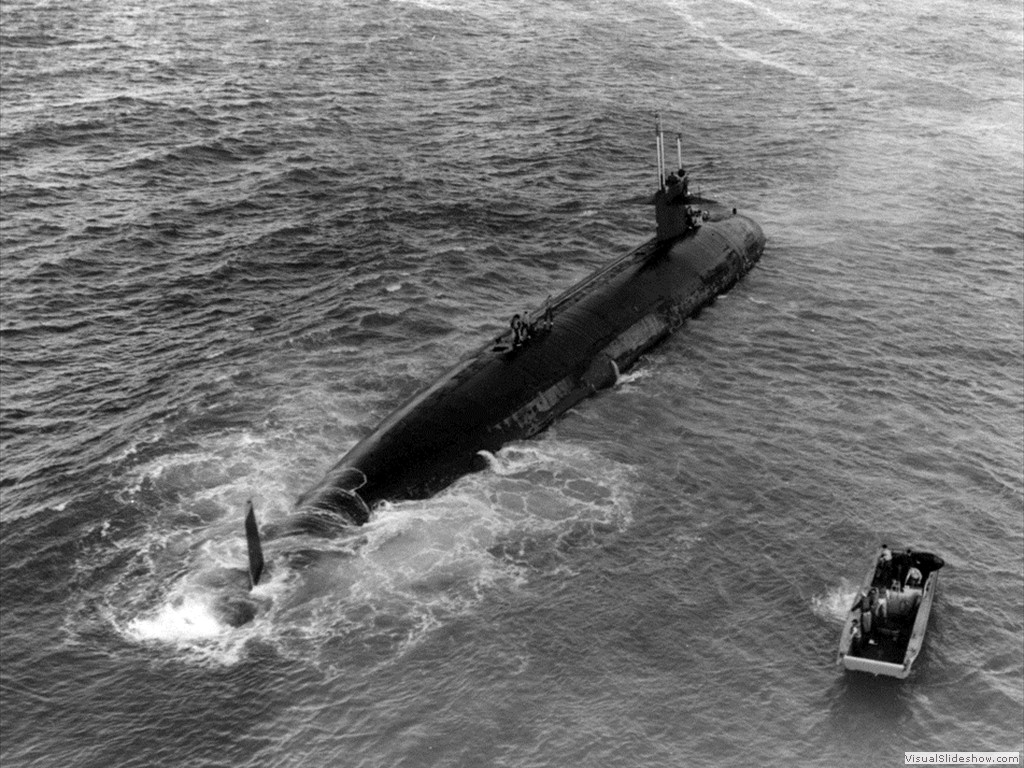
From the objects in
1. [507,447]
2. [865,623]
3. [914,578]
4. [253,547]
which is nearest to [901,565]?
[914,578]

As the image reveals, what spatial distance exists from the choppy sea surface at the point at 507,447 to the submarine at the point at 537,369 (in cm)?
142

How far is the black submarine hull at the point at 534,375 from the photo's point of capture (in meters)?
→ 50.8

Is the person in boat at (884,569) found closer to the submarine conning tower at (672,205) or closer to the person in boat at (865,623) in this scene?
the person in boat at (865,623)

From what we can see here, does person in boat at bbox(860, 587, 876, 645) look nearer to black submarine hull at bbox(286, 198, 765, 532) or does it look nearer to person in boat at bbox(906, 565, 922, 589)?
person in boat at bbox(906, 565, 922, 589)

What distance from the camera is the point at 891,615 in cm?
4441

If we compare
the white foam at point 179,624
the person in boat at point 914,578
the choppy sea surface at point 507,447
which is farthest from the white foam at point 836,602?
the white foam at point 179,624

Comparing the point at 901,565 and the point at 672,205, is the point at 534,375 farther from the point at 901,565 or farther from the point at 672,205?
the point at 672,205

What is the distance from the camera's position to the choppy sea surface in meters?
41.6

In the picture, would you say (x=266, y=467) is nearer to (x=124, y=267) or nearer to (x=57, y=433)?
(x=57, y=433)

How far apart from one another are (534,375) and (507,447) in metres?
4.32

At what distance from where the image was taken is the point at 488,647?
43.6m

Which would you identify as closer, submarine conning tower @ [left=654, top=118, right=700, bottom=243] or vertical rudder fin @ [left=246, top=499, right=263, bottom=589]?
vertical rudder fin @ [left=246, top=499, right=263, bottom=589]

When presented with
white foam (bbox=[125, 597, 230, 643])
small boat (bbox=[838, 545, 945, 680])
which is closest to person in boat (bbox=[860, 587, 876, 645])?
small boat (bbox=[838, 545, 945, 680])

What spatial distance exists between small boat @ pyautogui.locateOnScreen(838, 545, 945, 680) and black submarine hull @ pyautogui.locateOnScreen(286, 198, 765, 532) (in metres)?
17.9
